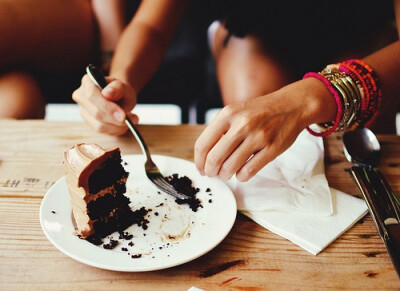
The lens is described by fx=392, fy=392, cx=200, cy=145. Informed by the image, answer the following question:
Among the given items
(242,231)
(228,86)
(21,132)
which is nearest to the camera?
(242,231)

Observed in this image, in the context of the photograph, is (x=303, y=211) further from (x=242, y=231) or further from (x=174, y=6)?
Answer: (x=174, y=6)

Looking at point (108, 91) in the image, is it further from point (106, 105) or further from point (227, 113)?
point (227, 113)

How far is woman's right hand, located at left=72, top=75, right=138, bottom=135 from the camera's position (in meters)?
1.02

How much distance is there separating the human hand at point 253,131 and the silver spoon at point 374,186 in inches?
7.4

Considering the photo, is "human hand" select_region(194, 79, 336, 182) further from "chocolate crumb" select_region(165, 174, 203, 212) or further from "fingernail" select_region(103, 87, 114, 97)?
"fingernail" select_region(103, 87, 114, 97)

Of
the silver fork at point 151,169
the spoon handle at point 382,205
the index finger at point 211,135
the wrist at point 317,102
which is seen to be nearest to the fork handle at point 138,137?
the silver fork at point 151,169

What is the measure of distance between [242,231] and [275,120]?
233mm

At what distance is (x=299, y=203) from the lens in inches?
32.4

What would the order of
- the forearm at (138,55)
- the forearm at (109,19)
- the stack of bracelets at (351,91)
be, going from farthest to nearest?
1. the forearm at (109,19)
2. the forearm at (138,55)
3. the stack of bracelets at (351,91)

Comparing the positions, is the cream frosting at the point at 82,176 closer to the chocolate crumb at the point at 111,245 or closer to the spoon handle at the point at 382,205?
the chocolate crumb at the point at 111,245

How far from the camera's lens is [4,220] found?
0.78 metres

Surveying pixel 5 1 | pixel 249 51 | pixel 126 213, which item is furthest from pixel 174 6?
pixel 126 213

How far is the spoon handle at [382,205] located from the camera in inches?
26.9

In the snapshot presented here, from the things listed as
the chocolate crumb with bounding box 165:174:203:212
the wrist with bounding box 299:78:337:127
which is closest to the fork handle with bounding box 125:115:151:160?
the chocolate crumb with bounding box 165:174:203:212
